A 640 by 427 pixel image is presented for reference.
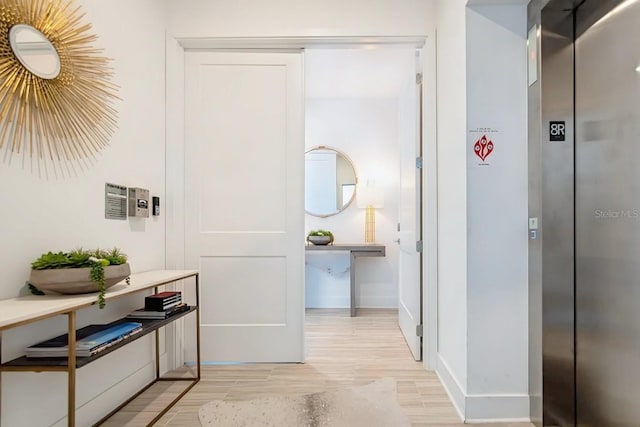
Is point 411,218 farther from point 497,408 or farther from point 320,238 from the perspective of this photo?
point 320,238

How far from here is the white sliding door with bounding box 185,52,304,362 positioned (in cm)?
279

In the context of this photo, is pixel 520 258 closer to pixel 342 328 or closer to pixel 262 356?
pixel 262 356

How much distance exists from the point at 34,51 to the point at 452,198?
210 centimetres

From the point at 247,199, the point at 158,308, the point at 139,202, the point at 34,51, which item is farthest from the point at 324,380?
the point at 34,51

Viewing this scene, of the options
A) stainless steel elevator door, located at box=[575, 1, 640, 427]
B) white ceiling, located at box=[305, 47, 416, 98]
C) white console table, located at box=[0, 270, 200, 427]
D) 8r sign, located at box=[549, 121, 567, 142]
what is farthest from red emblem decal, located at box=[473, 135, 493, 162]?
white console table, located at box=[0, 270, 200, 427]

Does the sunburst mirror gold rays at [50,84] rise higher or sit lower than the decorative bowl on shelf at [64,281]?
higher

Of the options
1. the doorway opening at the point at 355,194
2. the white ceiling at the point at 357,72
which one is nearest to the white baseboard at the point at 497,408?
the white ceiling at the point at 357,72

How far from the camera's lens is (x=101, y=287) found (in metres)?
1.53

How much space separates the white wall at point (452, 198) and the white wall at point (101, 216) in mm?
1858

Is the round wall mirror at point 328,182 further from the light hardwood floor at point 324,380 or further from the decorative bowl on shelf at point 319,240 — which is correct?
the light hardwood floor at point 324,380

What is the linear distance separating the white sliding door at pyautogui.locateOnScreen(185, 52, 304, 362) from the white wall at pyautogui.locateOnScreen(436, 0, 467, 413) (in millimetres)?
964

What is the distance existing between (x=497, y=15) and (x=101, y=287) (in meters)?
2.20

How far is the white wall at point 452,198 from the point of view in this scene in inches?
79.7

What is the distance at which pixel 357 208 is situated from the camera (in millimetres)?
4793
